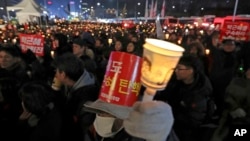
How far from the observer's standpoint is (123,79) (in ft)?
6.81

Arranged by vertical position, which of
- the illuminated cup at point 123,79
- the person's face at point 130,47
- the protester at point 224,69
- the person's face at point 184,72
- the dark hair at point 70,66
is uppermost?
the illuminated cup at point 123,79

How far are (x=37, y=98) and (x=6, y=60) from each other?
1.87 m

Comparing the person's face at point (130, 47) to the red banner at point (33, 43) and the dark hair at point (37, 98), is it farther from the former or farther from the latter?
the dark hair at point (37, 98)

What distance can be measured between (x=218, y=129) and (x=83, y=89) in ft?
5.86

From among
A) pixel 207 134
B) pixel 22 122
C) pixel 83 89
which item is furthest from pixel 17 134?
pixel 207 134

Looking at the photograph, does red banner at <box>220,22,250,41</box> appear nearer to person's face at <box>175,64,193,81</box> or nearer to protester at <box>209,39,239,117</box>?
protester at <box>209,39,239,117</box>

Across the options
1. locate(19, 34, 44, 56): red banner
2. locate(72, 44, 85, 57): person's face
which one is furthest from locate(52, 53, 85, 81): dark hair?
locate(19, 34, 44, 56): red banner

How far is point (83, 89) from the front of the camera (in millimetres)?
3340

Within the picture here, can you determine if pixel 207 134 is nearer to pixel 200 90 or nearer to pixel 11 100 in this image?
pixel 200 90

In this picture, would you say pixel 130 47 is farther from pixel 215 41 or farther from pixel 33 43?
pixel 215 41

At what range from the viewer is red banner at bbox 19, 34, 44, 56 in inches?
267

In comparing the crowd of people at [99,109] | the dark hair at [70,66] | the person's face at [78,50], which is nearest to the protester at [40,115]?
the crowd of people at [99,109]

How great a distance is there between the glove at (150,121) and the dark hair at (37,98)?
127 centimetres

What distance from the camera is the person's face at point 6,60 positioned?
4470 mm
